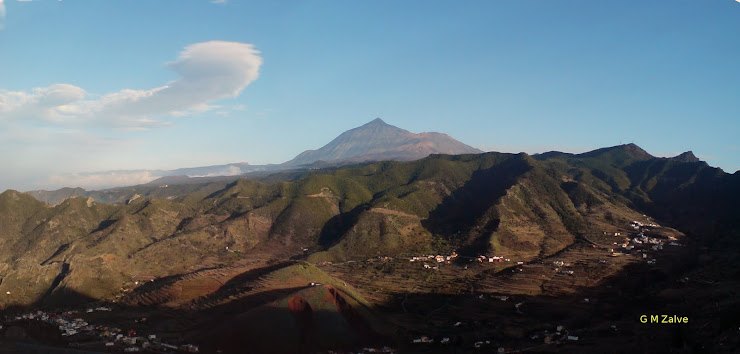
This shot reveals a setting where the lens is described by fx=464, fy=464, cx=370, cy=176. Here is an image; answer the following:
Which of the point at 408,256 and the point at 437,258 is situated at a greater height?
the point at 437,258

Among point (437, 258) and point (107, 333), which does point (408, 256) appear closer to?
point (437, 258)

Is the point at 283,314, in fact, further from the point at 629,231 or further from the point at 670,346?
the point at 629,231

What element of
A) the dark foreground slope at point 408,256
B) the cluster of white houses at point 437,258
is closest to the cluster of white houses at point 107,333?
the dark foreground slope at point 408,256

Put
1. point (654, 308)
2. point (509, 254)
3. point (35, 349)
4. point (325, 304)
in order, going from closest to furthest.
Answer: point (35, 349) < point (325, 304) < point (654, 308) < point (509, 254)

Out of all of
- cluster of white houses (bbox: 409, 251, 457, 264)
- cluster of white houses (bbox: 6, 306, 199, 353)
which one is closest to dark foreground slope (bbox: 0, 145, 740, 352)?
cluster of white houses (bbox: 409, 251, 457, 264)

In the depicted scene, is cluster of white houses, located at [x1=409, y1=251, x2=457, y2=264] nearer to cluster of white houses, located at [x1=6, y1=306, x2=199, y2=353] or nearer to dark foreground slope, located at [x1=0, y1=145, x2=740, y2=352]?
dark foreground slope, located at [x1=0, y1=145, x2=740, y2=352]

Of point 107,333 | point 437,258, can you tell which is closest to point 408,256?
point 437,258

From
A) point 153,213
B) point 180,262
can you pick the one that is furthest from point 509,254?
point 153,213
